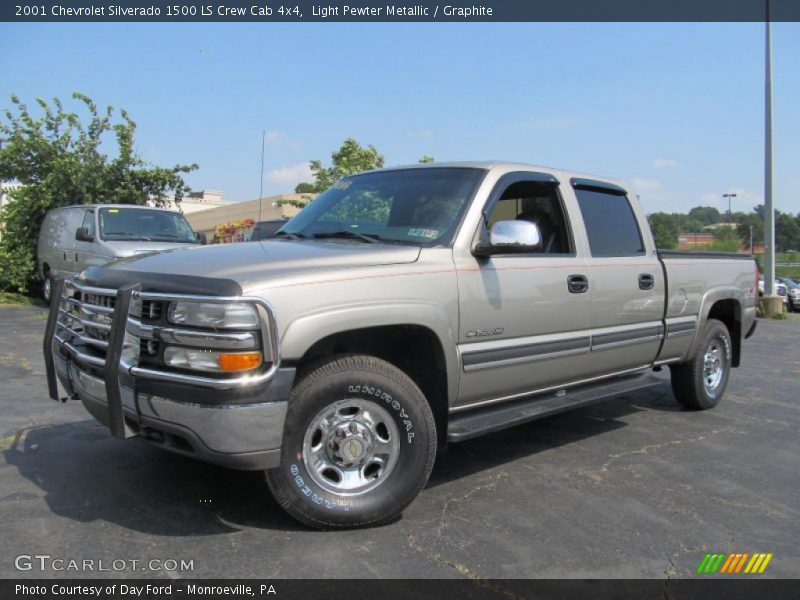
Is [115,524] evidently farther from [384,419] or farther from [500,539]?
[500,539]

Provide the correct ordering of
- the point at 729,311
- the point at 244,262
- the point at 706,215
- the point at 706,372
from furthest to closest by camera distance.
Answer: the point at 706,215, the point at 729,311, the point at 706,372, the point at 244,262

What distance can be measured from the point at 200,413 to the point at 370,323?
886 millimetres

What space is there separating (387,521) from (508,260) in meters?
1.64

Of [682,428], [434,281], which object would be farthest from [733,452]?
[434,281]

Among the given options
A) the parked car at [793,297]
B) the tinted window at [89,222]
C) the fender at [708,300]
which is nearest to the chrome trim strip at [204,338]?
the fender at [708,300]

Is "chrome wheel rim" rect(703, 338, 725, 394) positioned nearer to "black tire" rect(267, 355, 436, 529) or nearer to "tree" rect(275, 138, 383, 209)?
"black tire" rect(267, 355, 436, 529)

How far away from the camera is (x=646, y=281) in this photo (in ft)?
16.4

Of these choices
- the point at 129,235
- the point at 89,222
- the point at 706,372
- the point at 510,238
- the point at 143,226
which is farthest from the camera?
the point at 143,226

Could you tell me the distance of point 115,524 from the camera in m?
3.21

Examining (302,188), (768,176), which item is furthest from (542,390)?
(302,188)

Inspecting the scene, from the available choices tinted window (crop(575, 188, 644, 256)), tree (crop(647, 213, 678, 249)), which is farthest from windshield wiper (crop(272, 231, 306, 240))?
tree (crop(647, 213, 678, 249))

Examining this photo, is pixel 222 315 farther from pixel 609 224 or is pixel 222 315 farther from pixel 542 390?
pixel 609 224

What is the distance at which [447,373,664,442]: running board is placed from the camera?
3.65 meters

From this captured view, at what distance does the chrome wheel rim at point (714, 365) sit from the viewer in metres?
5.98
